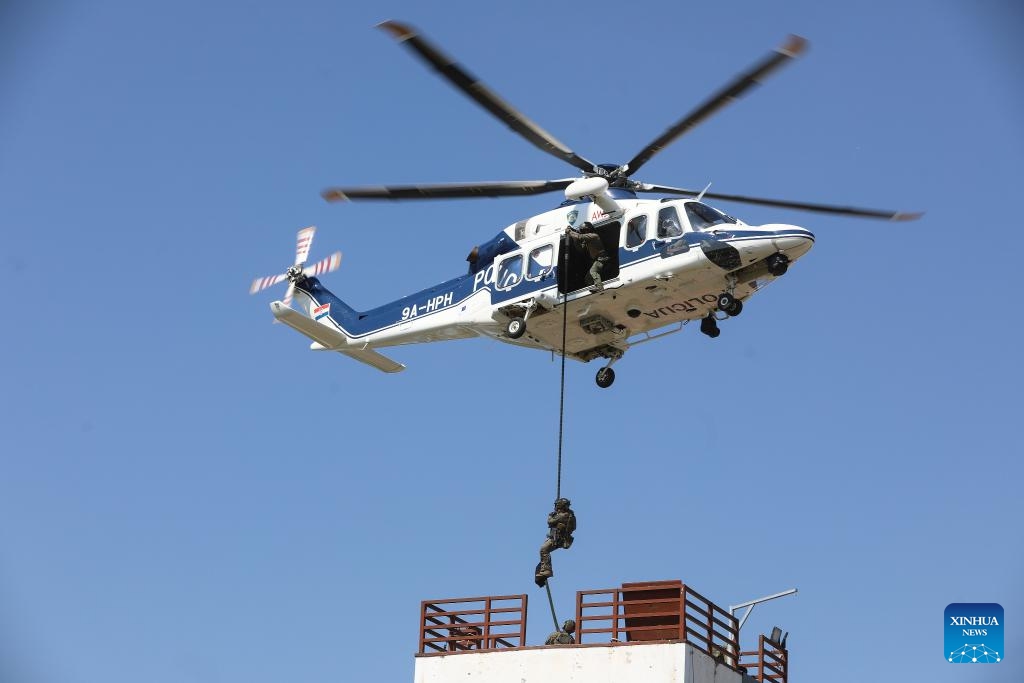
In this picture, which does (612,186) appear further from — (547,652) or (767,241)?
(547,652)

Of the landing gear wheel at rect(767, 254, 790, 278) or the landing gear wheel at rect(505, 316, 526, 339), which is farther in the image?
the landing gear wheel at rect(505, 316, 526, 339)

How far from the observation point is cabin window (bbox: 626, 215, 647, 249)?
88.4 ft

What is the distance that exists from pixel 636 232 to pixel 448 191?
3.66 metres

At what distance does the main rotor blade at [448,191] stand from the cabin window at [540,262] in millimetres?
1209

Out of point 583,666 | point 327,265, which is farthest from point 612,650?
point 327,265

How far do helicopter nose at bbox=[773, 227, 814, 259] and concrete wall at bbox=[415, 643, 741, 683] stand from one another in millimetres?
7489

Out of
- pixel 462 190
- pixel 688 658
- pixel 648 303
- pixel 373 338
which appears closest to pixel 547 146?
pixel 462 190

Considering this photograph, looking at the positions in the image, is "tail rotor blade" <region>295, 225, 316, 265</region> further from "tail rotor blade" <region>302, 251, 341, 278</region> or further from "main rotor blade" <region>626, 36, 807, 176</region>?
"main rotor blade" <region>626, 36, 807, 176</region>

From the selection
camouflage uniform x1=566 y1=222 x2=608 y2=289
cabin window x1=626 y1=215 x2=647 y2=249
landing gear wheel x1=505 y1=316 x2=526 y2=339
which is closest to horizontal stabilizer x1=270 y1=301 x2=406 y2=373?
landing gear wheel x1=505 y1=316 x2=526 y2=339

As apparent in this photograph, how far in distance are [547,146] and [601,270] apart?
8.42ft

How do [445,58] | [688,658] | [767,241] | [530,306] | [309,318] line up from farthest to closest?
[309,318]
[530,306]
[767,241]
[445,58]
[688,658]

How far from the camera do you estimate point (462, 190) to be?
27188 millimetres

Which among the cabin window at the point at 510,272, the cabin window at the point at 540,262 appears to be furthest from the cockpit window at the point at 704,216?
the cabin window at the point at 510,272

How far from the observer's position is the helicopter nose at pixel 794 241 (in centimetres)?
2552
